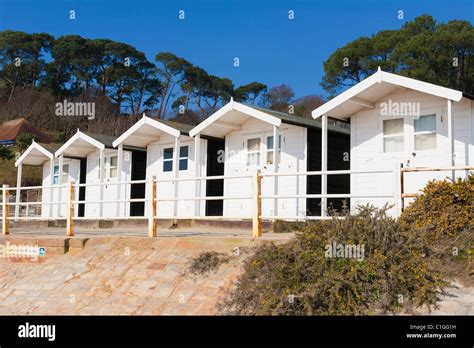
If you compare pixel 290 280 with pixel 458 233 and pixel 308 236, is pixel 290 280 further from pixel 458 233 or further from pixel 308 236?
pixel 458 233

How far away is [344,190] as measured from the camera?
1728 centimetres

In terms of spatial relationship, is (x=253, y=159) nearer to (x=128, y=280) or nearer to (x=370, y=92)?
(x=370, y=92)

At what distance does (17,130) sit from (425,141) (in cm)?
3912

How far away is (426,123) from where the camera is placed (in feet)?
45.4

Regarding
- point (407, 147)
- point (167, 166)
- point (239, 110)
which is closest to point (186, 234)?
point (239, 110)

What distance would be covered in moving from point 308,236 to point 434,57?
28.8 metres

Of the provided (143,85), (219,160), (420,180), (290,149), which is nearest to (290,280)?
(420,180)

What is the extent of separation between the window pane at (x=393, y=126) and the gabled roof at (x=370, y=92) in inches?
23.5

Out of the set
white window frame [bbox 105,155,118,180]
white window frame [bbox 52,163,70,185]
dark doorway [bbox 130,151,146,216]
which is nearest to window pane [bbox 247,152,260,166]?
dark doorway [bbox 130,151,146,216]

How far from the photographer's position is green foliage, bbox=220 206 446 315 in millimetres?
7057

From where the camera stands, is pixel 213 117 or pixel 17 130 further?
pixel 17 130

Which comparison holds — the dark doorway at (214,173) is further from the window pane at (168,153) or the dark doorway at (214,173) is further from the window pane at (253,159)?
the window pane at (168,153)

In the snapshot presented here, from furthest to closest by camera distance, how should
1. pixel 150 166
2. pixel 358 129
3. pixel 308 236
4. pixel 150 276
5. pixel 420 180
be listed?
pixel 150 166
pixel 358 129
pixel 420 180
pixel 150 276
pixel 308 236

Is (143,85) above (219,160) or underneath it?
above
